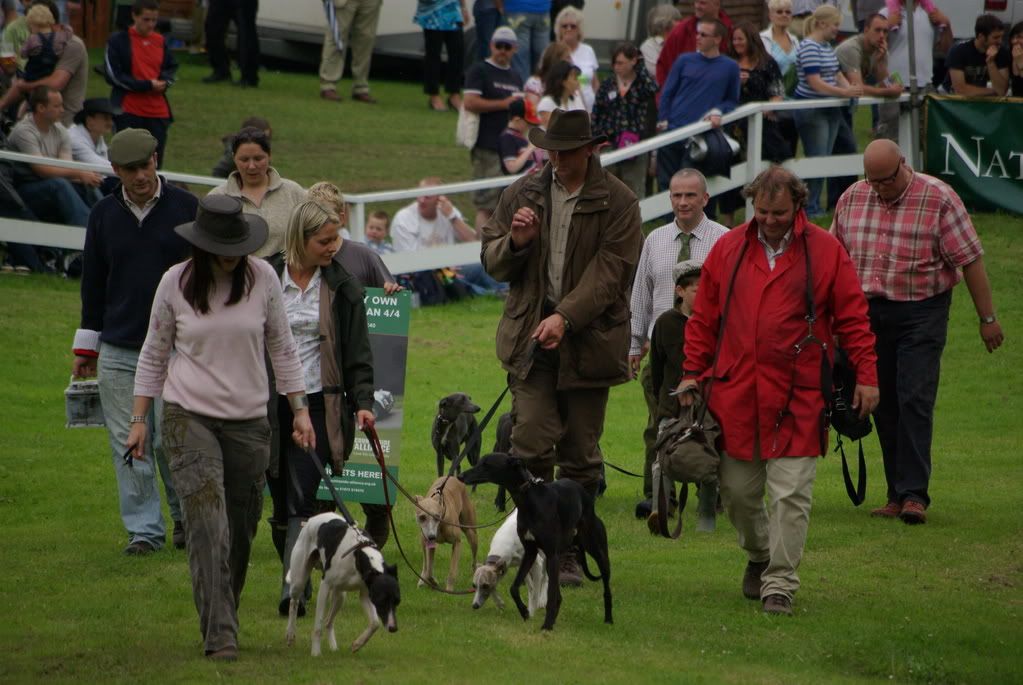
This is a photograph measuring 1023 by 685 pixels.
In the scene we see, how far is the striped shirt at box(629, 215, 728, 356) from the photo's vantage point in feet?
33.2

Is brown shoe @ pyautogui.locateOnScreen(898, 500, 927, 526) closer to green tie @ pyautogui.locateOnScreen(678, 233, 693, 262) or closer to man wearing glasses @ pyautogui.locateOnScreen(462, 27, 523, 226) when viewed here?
green tie @ pyautogui.locateOnScreen(678, 233, 693, 262)

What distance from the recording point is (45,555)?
9.17 meters

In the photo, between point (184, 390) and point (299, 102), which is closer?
point (184, 390)

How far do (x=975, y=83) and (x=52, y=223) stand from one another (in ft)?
36.1

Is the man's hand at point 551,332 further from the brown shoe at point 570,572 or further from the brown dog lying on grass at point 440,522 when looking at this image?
the brown shoe at point 570,572

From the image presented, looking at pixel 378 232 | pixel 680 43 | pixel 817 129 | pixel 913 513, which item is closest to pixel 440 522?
pixel 913 513

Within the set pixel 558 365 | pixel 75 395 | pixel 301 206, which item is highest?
pixel 301 206

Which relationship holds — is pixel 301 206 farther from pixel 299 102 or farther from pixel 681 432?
pixel 299 102

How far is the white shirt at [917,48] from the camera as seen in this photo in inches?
749

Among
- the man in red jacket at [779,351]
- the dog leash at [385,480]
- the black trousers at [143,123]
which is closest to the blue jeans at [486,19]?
the black trousers at [143,123]

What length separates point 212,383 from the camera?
21.8ft

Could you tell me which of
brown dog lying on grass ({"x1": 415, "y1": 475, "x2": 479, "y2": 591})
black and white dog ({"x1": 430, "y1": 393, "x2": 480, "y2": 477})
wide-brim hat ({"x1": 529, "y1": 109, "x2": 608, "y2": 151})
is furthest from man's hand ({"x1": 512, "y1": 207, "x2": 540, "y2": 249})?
black and white dog ({"x1": 430, "y1": 393, "x2": 480, "y2": 477})

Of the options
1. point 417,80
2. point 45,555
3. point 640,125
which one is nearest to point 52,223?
point 640,125

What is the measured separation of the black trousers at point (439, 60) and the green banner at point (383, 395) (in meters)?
15.8
